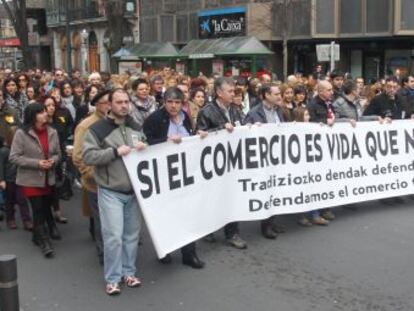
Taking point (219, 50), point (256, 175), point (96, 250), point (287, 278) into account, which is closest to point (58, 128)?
point (96, 250)

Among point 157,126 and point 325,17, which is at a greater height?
point 325,17

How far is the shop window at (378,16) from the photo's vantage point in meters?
28.3

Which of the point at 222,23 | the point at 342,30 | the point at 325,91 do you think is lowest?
the point at 325,91

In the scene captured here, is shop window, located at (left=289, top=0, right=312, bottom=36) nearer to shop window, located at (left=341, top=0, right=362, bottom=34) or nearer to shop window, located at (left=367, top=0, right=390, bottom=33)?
shop window, located at (left=341, top=0, right=362, bottom=34)

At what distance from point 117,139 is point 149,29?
40.7 meters

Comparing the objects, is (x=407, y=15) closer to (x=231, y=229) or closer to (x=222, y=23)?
(x=222, y=23)

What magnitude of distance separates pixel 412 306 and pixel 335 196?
2.91 m

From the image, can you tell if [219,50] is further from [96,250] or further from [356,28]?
[96,250]

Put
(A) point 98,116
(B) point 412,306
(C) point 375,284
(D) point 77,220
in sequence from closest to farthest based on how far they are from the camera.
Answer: (B) point 412,306 < (C) point 375,284 < (A) point 98,116 < (D) point 77,220

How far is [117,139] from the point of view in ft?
19.2

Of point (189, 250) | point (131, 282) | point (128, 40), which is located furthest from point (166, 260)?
point (128, 40)

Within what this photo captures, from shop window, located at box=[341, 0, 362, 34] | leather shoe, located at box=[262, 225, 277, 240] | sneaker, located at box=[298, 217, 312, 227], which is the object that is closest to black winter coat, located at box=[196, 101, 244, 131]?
leather shoe, located at box=[262, 225, 277, 240]

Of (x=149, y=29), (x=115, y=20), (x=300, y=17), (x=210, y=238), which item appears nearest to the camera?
(x=210, y=238)

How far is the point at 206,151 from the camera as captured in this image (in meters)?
6.85
